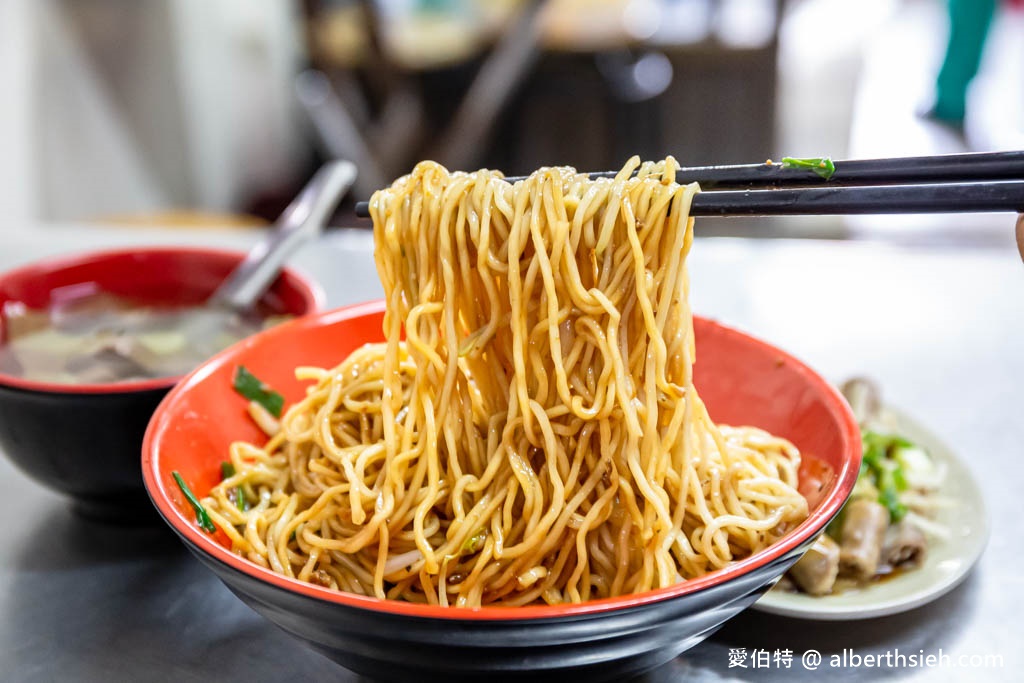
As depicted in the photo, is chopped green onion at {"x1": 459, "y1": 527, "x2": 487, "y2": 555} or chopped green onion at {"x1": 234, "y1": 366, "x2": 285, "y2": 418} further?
chopped green onion at {"x1": 234, "y1": 366, "x2": 285, "y2": 418}

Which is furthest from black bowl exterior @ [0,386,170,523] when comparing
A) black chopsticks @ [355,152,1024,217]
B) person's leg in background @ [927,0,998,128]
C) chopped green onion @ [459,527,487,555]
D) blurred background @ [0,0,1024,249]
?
person's leg in background @ [927,0,998,128]

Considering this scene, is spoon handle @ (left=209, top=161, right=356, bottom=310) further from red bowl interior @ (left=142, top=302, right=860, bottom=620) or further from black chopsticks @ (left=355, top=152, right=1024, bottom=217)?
black chopsticks @ (left=355, top=152, right=1024, bottom=217)

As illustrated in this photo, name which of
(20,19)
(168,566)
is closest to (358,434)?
(168,566)

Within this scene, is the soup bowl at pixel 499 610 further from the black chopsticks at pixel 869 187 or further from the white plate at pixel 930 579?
the black chopsticks at pixel 869 187

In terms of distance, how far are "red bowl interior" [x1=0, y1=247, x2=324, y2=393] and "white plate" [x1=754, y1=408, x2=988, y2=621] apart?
35.4 inches

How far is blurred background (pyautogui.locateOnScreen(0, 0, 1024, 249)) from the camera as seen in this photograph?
13.0 feet

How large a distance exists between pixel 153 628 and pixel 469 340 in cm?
54

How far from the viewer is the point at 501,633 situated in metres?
0.75

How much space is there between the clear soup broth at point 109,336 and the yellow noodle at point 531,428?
37 cm

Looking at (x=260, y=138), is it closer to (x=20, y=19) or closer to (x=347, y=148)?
(x=347, y=148)

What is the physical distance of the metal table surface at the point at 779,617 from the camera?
1.05 m

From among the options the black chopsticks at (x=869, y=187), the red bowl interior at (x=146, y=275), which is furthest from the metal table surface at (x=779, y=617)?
the black chopsticks at (x=869, y=187)

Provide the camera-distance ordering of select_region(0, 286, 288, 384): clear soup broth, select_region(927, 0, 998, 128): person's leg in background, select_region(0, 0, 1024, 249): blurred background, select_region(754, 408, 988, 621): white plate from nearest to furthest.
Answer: select_region(754, 408, 988, 621): white plate
select_region(0, 286, 288, 384): clear soup broth
select_region(0, 0, 1024, 249): blurred background
select_region(927, 0, 998, 128): person's leg in background

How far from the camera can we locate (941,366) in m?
1.72
